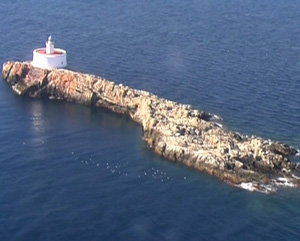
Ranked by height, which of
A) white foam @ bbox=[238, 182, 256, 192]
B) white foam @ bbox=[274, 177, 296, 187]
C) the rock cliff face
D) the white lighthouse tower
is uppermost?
the white lighthouse tower

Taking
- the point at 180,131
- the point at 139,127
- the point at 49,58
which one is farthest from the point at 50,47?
the point at 180,131

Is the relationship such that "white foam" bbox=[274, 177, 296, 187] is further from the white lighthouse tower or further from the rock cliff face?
the white lighthouse tower

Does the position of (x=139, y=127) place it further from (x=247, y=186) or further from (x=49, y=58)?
(x=49, y=58)

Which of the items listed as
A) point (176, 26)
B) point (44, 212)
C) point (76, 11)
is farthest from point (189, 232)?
point (76, 11)

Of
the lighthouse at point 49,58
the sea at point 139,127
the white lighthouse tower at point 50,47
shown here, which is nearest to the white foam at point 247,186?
the sea at point 139,127

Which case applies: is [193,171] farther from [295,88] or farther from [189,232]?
[295,88]

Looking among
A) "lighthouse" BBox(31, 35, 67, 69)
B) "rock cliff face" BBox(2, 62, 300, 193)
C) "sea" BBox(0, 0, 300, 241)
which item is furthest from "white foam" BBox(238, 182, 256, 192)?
"lighthouse" BBox(31, 35, 67, 69)

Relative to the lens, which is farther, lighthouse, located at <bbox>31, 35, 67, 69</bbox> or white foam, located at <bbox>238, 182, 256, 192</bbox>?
lighthouse, located at <bbox>31, 35, 67, 69</bbox>
